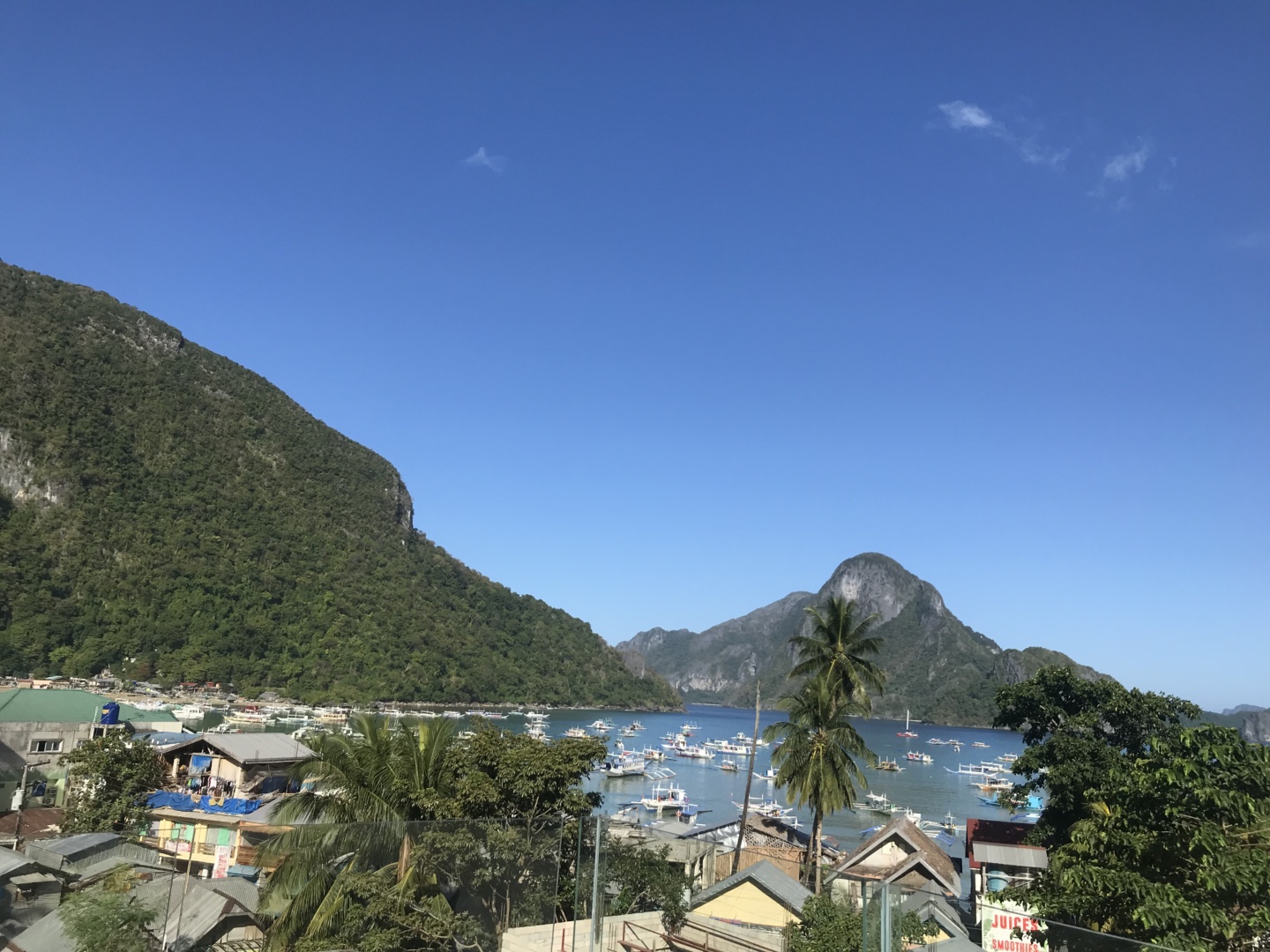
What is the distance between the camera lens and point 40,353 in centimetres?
11938

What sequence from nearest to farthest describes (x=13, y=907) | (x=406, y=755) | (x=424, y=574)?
(x=13, y=907) < (x=406, y=755) < (x=424, y=574)

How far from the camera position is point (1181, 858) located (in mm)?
6793

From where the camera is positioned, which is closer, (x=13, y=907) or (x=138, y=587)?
(x=13, y=907)

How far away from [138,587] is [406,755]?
111 metres

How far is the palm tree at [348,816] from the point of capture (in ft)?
32.5

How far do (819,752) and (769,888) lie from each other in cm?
644

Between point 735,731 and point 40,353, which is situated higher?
point 40,353

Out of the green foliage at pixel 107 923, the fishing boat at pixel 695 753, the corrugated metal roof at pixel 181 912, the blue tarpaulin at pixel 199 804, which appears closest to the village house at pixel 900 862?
the blue tarpaulin at pixel 199 804

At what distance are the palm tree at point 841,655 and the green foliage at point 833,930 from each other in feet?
31.8

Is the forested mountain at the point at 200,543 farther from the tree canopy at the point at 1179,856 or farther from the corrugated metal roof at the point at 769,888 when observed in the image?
the tree canopy at the point at 1179,856

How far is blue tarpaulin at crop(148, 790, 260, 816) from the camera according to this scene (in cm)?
1830

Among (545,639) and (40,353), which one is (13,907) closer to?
(40,353)

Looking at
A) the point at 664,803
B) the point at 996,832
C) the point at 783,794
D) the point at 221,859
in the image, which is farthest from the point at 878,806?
the point at 221,859

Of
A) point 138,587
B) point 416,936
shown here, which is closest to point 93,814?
point 416,936
